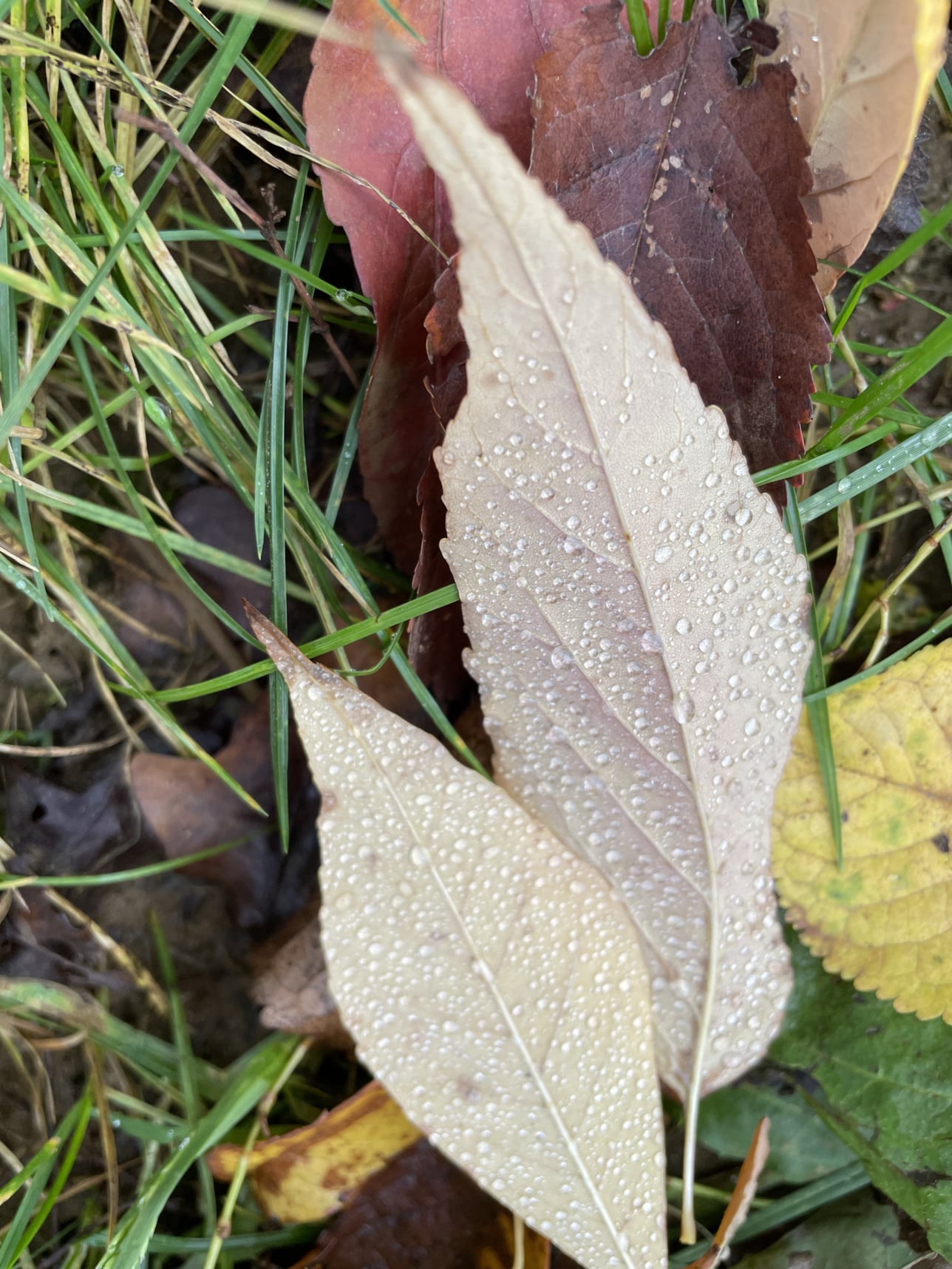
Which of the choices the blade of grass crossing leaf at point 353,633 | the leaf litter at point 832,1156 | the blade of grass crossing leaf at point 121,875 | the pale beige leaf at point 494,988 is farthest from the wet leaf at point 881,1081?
the blade of grass crossing leaf at point 121,875

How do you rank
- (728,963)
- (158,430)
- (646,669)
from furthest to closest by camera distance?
(158,430) < (728,963) < (646,669)

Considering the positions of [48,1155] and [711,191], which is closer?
[711,191]

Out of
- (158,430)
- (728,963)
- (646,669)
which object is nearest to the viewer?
(646,669)

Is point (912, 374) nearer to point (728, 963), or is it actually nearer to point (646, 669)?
point (646, 669)

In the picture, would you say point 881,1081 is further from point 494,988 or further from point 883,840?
point 494,988

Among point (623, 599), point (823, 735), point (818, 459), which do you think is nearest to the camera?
point (623, 599)

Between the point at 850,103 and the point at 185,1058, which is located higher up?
the point at 850,103

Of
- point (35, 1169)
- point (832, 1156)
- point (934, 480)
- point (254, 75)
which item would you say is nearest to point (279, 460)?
point (254, 75)

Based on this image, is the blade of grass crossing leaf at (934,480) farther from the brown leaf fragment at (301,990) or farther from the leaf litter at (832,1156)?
the brown leaf fragment at (301,990)

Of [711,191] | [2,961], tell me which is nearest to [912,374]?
[711,191]
